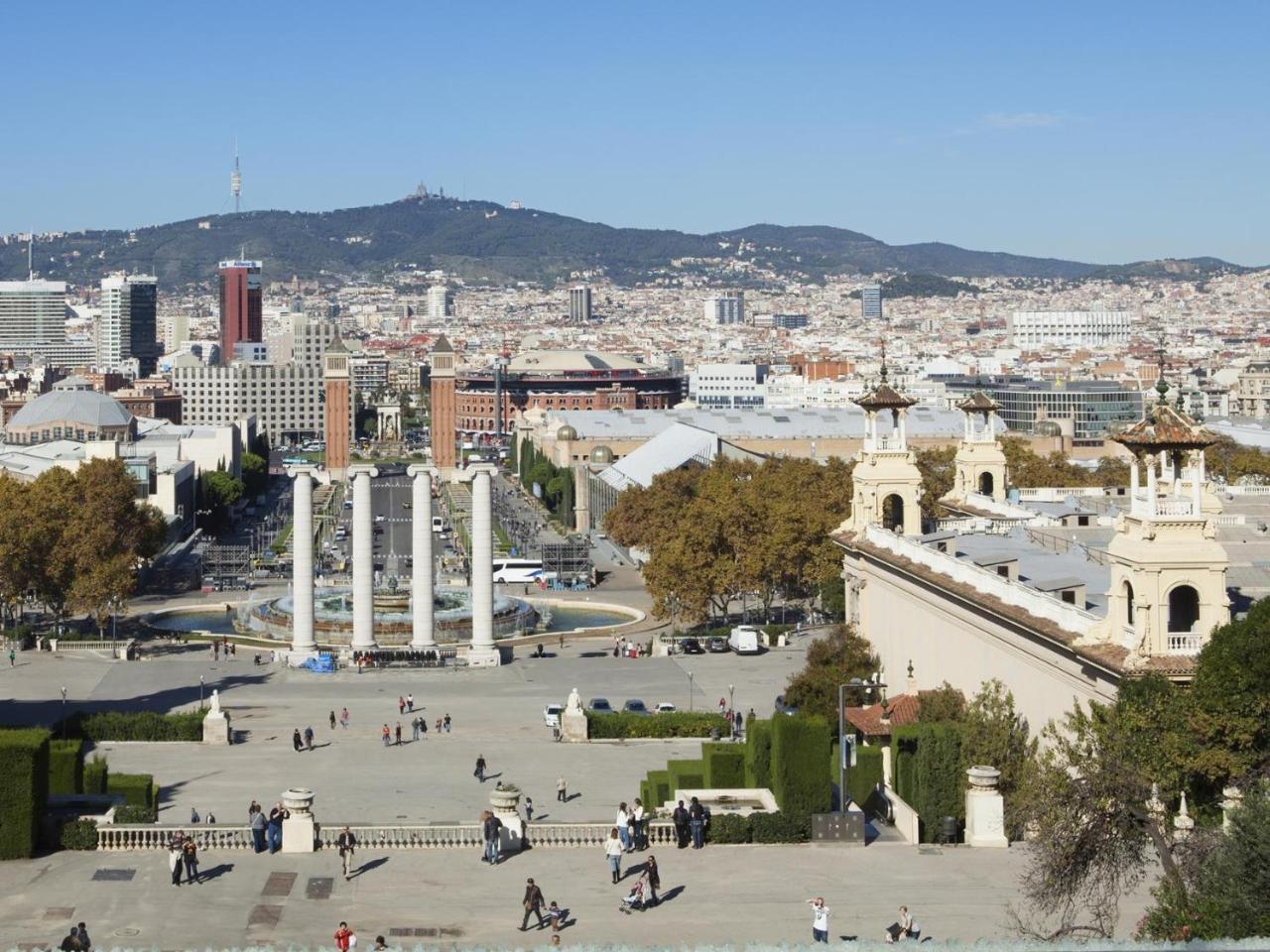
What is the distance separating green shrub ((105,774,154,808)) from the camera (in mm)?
39719

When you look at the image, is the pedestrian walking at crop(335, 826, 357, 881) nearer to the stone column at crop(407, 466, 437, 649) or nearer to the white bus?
the stone column at crop(407, 466, 437, 649)

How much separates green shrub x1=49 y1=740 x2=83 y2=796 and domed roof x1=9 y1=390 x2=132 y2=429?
330ft

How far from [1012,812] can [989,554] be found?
1127 centimetres

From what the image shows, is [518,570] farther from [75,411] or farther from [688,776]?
[688,776]

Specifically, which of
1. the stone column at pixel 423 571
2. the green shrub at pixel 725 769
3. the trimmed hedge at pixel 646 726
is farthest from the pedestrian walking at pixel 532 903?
the stone column at pixel 423 571

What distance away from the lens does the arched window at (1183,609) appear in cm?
3531

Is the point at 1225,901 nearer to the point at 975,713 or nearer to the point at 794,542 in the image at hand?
the point at 975,713

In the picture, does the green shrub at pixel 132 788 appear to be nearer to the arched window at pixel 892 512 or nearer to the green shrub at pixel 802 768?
the green shrub at pixel 802 768

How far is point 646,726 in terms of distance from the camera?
2106 inches

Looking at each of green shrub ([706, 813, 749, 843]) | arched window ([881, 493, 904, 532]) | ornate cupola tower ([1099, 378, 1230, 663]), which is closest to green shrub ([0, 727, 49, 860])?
green shrub ([706, 813, 749, 843])

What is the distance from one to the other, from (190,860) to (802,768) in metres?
10.3

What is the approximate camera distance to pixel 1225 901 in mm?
24484

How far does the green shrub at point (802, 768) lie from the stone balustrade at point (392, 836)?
2.07 meters

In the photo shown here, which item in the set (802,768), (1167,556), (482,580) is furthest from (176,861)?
(482,580)
